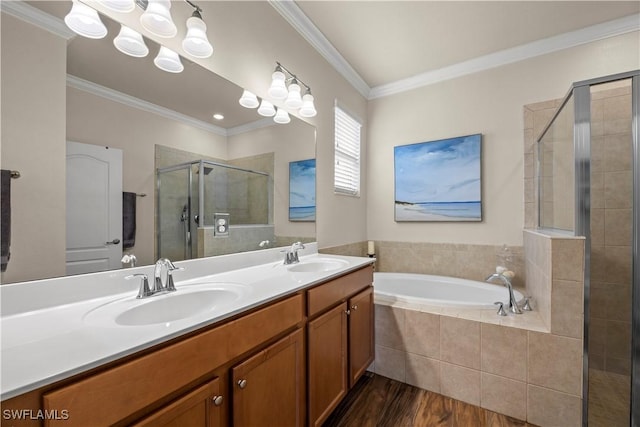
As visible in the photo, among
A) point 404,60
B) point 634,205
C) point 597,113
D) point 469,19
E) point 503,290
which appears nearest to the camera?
point 634,205

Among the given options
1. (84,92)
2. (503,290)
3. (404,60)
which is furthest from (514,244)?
(84,92)

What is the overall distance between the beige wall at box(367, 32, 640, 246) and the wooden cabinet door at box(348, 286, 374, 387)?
1287 mm

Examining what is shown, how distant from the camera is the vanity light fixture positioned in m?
1.29

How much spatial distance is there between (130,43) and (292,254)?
139 centimetres

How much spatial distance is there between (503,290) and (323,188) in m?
1.79

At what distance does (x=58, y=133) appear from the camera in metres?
0.96

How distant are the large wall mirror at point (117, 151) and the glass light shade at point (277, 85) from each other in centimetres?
22

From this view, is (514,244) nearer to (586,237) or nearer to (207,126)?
(586,237)

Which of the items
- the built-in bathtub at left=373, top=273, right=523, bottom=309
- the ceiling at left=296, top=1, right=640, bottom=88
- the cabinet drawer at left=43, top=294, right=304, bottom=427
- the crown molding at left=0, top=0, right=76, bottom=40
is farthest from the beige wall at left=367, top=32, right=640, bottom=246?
A: the crown molding at left=0, top=0, right=76, bottom=40

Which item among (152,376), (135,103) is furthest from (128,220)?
(152,376)

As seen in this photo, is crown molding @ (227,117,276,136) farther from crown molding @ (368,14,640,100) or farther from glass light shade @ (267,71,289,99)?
crown molding @ (368,14,640,100)

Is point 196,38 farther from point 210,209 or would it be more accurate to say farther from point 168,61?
point 210,209

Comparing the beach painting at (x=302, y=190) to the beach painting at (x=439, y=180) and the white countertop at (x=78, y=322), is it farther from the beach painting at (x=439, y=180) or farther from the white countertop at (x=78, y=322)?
the beach painting at (x=439, y=180)

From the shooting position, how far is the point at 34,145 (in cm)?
90
